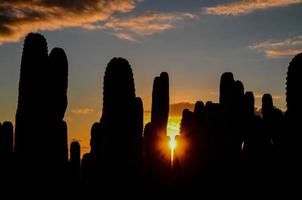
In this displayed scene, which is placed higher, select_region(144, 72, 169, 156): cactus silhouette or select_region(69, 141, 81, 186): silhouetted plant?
select_region(144, 72, 169, 156): cactus silhouette

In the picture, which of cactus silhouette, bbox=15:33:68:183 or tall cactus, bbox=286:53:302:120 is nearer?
tall cactus, bbox=286:53:302:120

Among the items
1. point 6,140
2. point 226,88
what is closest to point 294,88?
point 226,88

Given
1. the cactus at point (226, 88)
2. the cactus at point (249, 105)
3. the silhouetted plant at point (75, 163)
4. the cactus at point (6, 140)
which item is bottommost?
the silhouetted plant at point (75, 163)

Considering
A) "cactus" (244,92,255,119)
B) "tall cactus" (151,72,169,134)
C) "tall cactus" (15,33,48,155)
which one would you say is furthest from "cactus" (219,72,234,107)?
"tall cactus" (15,33,48,155)

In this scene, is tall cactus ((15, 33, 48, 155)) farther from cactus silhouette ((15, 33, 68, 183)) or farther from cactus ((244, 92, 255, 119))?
cactus ((244, 92, 255, 119))

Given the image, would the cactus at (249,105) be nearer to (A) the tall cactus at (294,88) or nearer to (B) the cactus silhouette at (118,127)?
(B) the cactus silhouette at (118,127)

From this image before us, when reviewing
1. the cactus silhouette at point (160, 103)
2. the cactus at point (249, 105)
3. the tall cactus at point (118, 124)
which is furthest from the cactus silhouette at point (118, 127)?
the cactus silhouette at point (160, 103)

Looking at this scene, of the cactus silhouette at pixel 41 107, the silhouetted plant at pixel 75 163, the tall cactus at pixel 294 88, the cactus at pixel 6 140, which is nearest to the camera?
the tall cactus at pixel 294 88

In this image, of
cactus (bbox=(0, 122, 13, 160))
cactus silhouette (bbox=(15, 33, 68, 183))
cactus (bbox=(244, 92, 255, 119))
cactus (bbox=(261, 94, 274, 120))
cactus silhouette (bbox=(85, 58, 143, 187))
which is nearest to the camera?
cactus silhouette (bbox=(85, 58, 143, 187))

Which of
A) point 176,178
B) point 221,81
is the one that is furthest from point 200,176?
point 221,81

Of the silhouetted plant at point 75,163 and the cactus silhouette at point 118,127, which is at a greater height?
the cactus silhouette at point 118,127

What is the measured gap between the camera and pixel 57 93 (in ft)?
69.4

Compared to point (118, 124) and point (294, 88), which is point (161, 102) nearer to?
point (118, 124)

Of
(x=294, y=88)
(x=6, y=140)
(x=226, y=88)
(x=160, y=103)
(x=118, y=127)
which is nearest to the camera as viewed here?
(x=294, y=88)
